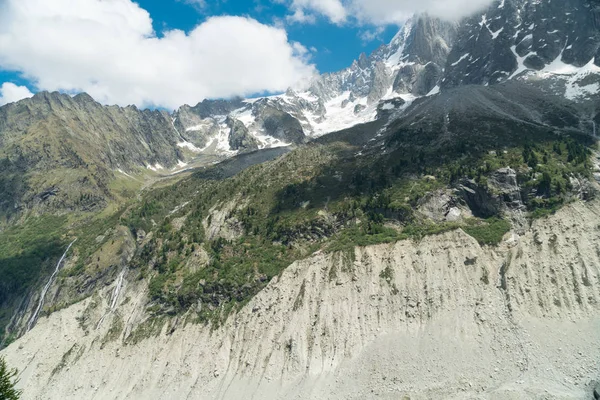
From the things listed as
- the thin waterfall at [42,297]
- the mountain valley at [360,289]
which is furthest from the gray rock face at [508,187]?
the thin waterfall at [42,297]

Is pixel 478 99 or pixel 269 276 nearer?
pixel 269 276

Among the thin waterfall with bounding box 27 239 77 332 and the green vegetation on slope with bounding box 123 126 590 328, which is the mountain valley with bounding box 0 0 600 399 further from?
the thin waterfall with bounding box 27 239 77 332

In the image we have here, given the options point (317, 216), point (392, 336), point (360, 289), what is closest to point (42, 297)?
point (317, 216)

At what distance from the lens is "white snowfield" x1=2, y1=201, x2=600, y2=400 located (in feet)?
165

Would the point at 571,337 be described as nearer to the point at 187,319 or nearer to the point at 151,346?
the point at 187,319

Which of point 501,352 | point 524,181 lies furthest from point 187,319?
point 524,181

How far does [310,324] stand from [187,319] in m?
25.5

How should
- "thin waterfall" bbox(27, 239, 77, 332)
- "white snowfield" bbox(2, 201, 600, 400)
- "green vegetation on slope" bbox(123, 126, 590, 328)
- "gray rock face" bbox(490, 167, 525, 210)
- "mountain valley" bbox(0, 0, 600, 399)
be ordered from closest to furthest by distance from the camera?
"white snowfield" bbox(2, 201, 600, 400) → "mountain valley" bbox(0, 0, 600, 399) → "green vegetation on slope" bbox(123, 126, 590, 328) → "gray rock face" bbox(490, 167, 525, 210) → "thin waterfall" bbox(27, 239, 77, 332)

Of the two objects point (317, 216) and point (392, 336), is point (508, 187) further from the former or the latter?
point (392, 336)

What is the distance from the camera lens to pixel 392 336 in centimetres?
5928

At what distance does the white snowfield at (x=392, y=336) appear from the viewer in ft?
165

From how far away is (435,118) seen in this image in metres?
150

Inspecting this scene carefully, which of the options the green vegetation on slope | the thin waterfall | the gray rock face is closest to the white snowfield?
the green vegetation on slope

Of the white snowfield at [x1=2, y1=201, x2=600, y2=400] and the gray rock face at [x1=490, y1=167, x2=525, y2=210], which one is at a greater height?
the gray rock face at [x1=490, y1=167, x2=525, y2=210]
